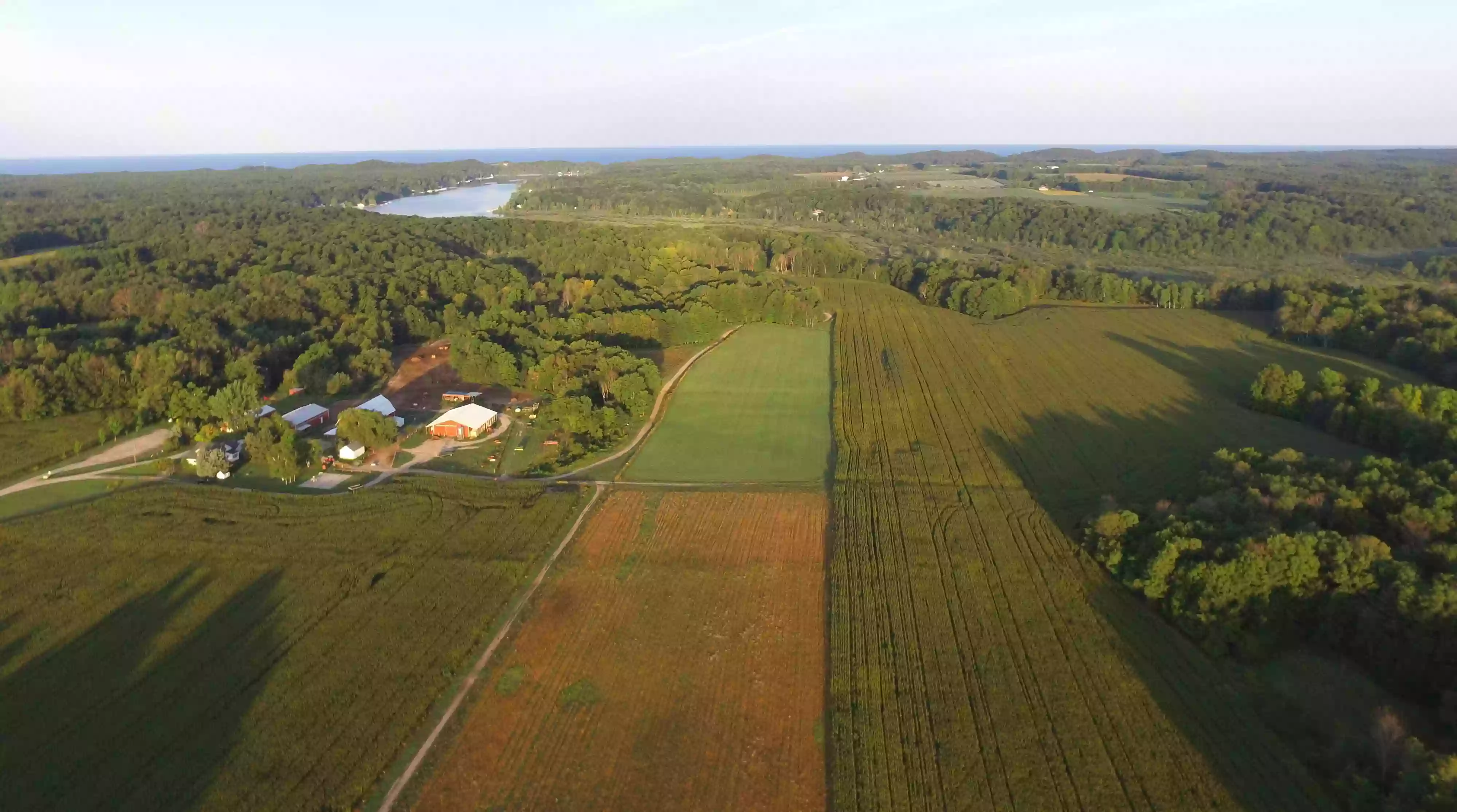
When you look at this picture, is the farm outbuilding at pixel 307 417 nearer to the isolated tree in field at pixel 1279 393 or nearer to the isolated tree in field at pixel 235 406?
the isolated tree in field at pixel 235 406

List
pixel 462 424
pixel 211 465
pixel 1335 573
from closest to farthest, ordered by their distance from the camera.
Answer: pixel 1335 573 < pixel 211 465 < pixel 462 424

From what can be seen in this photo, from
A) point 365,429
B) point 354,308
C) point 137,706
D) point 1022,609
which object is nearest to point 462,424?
point 365,429

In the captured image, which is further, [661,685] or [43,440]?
[43,440]

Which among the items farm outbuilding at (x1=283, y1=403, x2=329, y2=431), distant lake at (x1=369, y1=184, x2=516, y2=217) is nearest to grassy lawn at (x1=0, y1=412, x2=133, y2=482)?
farm outbuilding at (x1=283, y1=403, x2=329, y2=431)

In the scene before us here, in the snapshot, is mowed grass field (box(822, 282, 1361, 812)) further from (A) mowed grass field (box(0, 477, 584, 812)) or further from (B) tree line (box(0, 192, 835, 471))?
(B) tree line (box(0, 192, 835, 471))

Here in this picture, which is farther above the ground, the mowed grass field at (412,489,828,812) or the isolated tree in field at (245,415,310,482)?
the isolated tree in field at (245,415,310,482)

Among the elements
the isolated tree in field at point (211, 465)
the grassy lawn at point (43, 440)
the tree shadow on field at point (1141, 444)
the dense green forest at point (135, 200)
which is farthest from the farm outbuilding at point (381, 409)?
the dense green forest at point (135, 200)

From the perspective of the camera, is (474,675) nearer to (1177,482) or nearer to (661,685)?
(661,685)
